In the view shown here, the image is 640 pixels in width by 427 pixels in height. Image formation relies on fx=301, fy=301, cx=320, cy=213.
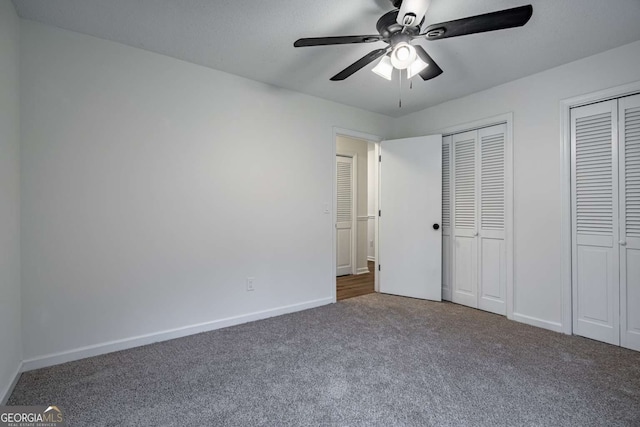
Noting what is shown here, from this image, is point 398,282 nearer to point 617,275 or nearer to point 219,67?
point 617,275

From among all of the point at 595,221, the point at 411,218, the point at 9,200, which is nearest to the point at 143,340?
the point at 9,200

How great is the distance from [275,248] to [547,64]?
3.17m

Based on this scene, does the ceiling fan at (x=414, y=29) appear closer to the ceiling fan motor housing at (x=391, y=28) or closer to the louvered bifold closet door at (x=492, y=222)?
the ceiling fan motor housing at (x=391, y=28)

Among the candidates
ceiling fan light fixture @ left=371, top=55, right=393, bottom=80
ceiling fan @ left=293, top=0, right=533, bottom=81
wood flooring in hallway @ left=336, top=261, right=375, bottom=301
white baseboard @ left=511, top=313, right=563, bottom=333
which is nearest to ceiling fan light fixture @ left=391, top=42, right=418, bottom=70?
ceiling fan @ left=293, top=0, right=533, bottom=81

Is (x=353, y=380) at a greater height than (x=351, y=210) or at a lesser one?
lesser

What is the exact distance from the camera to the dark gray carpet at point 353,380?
1639mm

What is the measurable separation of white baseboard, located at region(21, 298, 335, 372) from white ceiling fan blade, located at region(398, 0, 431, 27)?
2806 mm

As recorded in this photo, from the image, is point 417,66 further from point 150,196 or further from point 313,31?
point 150,196

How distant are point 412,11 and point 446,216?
2745mm

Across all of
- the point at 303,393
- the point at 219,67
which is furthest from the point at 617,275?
the point at 219,67

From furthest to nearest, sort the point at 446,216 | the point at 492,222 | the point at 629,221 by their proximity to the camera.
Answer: the point at 446,216 → the point at 492,222 → the point at 629,221

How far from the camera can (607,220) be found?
8.52 feet

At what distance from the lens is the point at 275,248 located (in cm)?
329

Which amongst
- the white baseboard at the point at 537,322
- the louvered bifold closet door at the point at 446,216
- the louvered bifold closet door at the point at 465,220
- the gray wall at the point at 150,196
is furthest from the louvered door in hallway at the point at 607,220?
the gray wall at the point at 150,196
